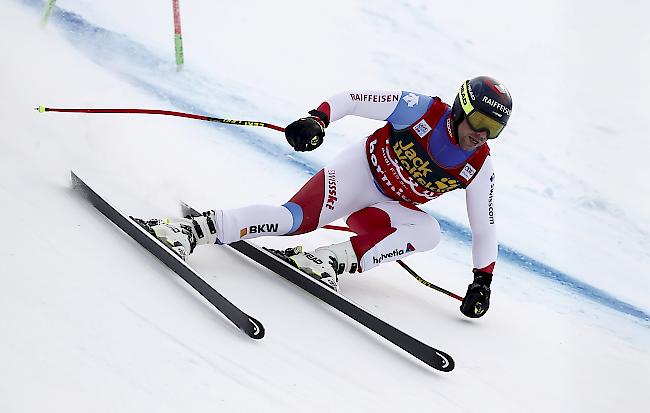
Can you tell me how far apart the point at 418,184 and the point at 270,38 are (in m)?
3.08

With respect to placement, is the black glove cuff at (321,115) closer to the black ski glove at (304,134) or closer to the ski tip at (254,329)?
the black ski glove at (304,134)

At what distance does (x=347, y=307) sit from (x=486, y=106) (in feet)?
2.48

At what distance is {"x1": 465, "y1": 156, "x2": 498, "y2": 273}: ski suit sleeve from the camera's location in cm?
259

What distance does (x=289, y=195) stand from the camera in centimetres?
349

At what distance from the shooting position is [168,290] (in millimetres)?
2145

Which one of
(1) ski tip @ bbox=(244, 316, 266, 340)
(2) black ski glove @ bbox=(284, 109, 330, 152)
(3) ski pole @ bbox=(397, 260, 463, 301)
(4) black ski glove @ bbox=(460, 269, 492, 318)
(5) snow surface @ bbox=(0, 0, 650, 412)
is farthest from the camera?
(3) ski pole @ bbox=(397, 260, 463, 301)

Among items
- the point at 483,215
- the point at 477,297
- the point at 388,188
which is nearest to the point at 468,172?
the point at 483,215

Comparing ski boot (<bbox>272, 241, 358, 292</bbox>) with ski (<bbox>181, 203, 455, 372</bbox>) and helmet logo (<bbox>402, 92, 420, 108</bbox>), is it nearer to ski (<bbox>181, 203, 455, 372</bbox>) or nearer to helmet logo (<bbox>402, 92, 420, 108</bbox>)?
ski (<bbox>181, 203, 455, 372</bbox>)

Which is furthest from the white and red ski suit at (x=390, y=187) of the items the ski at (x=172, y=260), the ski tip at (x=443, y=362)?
the ski tip at (x=443, y=362)

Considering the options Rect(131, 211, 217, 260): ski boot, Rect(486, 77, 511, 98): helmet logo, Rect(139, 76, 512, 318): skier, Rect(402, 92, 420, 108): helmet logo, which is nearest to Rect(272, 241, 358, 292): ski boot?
Rect(139, 76, 512, 318): skier

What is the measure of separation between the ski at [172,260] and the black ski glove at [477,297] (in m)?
0.88

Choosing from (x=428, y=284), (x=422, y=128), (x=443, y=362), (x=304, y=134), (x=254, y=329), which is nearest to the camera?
(x=254, y=329)

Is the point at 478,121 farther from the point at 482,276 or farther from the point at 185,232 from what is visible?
the point at 185,232

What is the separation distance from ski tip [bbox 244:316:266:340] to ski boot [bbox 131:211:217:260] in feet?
1.37
